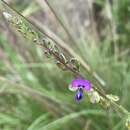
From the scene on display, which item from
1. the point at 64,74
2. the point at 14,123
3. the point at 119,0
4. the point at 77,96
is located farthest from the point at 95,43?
the point at 77,96

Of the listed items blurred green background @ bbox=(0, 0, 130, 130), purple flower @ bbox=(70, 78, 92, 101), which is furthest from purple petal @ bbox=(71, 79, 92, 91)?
blurred green background @ bbox=(0, 0, 130, 130)

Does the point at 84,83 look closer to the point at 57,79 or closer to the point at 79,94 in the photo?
the point at 79,94

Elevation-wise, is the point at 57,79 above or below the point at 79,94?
above

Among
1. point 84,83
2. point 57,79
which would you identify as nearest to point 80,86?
point 84,83

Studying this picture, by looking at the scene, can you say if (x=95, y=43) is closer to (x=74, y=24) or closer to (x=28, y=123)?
(x=74, y=24)

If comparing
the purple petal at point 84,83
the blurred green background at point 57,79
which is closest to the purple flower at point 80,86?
the purple petal at point 84,83

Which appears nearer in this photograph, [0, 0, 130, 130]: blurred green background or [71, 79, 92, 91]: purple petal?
[71, 79, 92, 91]: purple petal

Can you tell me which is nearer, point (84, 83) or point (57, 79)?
point (84, 83)

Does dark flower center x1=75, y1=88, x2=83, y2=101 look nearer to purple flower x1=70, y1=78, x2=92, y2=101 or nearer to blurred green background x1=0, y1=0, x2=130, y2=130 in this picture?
purple flower x1=70, y1=78, x2=92, y2=101
